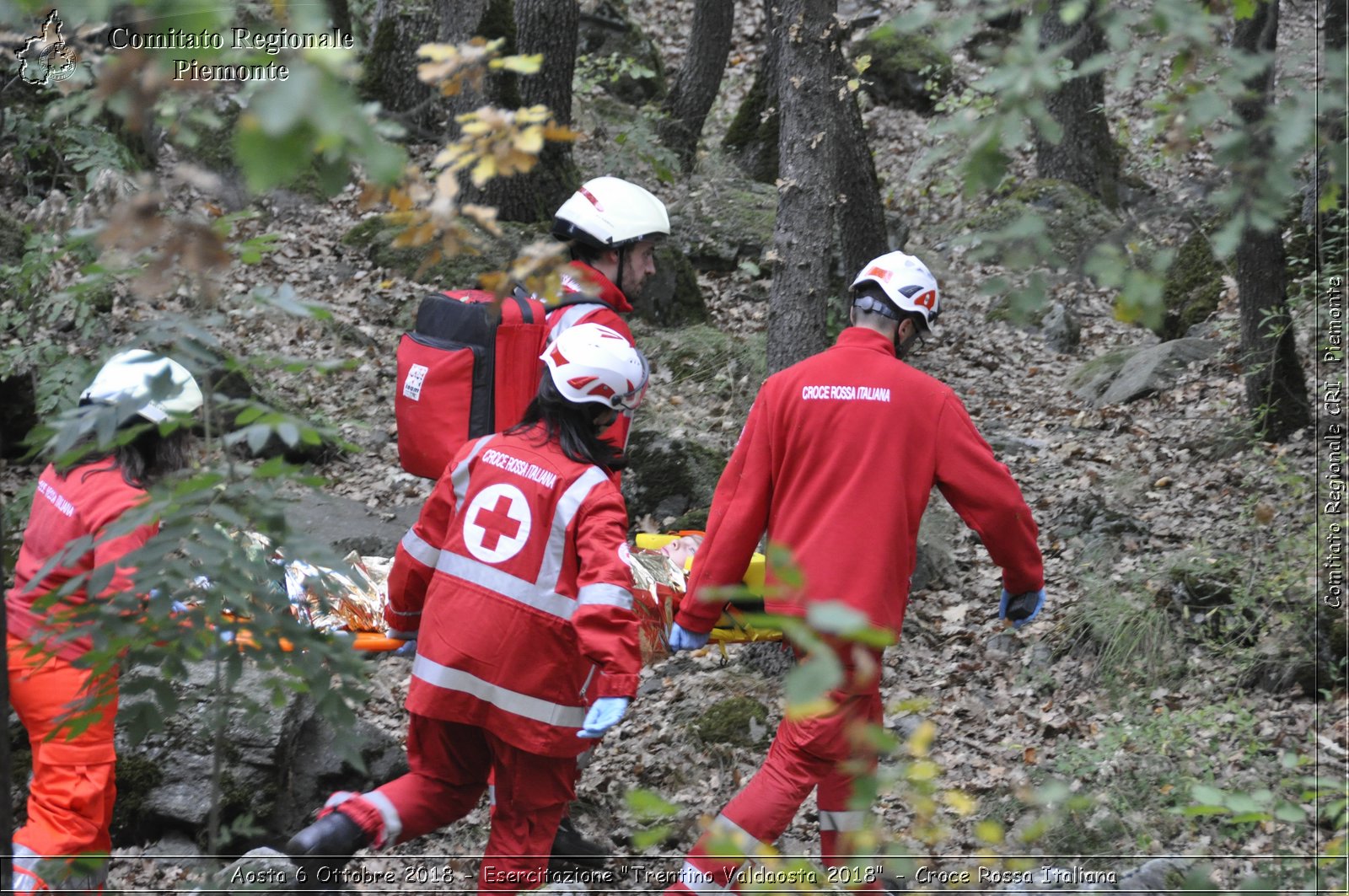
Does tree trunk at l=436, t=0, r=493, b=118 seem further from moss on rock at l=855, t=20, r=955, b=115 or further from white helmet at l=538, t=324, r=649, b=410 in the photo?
white helmet at l=538, t=324, r=649, b=410

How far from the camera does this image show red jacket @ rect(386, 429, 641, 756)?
404 cm

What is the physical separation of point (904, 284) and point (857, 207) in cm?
600

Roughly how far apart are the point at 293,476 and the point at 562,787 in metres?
1.81

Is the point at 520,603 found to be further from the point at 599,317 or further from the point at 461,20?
the point at 461,20

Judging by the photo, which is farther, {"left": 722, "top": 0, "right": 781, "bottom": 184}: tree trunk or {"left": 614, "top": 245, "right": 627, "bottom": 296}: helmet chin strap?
{"left": 722, "top": 0, "right": 781, "bottom": 184}: tree trunk

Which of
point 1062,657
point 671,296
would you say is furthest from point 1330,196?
point 671,296

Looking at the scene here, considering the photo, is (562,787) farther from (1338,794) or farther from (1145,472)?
(1145,472)

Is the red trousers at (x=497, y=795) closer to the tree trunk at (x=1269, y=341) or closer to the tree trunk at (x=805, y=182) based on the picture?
the tree trunk at (x=805, y=182)

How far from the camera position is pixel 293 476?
2.98m

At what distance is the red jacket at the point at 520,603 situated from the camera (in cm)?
404

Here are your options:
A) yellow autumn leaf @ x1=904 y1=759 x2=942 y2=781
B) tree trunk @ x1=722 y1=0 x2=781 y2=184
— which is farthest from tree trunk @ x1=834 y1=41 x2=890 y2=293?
yellow autumn leaf @ x1=904 y1=759 x2=942 y2=781

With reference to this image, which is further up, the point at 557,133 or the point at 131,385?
the point at 557,133

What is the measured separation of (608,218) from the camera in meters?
5.18

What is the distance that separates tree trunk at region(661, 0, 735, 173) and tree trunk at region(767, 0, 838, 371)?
264 inches
